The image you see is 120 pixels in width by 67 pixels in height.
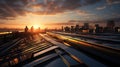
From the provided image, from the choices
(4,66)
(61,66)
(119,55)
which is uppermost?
(119,55)

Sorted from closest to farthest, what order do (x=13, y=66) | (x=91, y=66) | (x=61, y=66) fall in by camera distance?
(x=91, y=66), (x=61, y=66), (x=13, y=66)

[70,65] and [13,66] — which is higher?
[70,65]

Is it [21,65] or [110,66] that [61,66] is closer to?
[110,66]

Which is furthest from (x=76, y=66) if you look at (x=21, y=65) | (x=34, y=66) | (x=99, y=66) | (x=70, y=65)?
(x=21, y=65)

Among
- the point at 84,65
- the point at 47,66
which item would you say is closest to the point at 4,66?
the point at 47,66

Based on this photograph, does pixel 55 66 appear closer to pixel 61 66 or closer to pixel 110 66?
pixel 61 66

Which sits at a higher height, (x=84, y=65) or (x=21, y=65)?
(x=84, y=65)

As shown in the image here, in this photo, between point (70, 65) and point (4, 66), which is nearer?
point (70, 65)

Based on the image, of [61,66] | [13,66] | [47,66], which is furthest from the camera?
[13,66]

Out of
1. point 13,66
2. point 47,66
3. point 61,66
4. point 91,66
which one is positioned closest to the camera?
point 91,66
